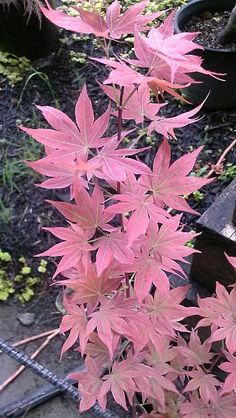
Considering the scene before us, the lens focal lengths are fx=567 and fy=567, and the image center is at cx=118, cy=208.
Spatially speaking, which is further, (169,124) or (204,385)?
(204,385)

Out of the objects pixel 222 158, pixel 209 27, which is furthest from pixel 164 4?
pixel 222 158

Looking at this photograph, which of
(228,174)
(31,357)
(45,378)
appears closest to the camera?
(45,378)

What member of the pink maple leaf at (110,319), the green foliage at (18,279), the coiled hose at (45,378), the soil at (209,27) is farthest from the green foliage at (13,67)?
the pink maple leaf at (110,319)

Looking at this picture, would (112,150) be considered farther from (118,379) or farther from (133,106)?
(118,379)

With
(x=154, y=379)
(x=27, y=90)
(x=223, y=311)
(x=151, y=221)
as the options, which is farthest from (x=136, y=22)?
(x=27, y=90)

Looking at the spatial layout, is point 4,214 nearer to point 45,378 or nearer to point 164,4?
point 45,378

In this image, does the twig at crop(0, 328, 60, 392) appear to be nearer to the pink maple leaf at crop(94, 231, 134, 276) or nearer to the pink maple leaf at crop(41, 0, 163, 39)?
the pink maple leaf at crop(94, 231, 134, 276)

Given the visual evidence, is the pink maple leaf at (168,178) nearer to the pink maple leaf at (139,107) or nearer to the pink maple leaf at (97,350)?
the pink maple leaf at (139,107)

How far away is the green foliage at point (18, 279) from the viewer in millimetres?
2046

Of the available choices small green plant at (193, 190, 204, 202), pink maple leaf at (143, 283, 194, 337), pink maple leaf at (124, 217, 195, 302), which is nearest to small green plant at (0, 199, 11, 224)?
small green plant at (193, 190, 204, 202)

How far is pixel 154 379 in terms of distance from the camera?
1.24m

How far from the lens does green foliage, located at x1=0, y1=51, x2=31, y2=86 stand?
2.63 meters

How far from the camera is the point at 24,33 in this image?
8.54 feet

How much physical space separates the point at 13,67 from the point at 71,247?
6.19 feet
